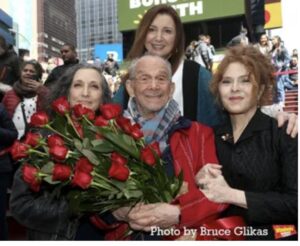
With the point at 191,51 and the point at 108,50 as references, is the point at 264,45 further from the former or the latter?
the point at 108,50

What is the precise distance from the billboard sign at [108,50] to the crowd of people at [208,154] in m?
0.15

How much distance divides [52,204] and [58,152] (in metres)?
0.24

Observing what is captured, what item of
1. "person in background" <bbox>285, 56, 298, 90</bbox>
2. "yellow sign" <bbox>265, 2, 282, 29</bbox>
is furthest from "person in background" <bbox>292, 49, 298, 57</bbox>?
"yellow sign" <bbox>265, 2, 282, 29</bbox>

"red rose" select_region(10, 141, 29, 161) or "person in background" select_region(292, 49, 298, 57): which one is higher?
"person in background" select_region(292, 49, 298, 57)

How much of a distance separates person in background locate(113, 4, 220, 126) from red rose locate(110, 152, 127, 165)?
427 mm

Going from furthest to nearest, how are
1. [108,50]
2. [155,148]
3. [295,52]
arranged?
[108,50] < [295,52] < [155,148]

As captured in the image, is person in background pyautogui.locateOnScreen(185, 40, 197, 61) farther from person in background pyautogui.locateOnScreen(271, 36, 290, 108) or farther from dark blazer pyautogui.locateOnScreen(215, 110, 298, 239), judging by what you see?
dark blazer pyautogui.locateOnScreen(215, 110, 298, 239)

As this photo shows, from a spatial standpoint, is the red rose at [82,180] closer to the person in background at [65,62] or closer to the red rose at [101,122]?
the red rose at [101,122]

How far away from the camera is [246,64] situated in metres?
1.38

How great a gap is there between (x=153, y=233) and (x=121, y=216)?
12cm

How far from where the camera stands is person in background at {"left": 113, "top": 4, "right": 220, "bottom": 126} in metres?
1.62

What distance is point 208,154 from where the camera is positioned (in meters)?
1.36

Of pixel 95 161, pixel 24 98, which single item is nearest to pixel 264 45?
pixel 95 161
